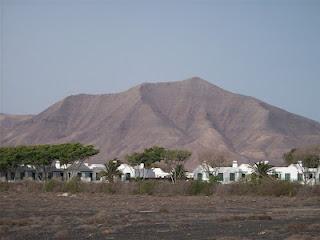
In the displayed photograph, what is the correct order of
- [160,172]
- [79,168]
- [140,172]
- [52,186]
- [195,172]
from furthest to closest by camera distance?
[160,172]
[140,172]
[79,168]
[195,172]
[52,186]

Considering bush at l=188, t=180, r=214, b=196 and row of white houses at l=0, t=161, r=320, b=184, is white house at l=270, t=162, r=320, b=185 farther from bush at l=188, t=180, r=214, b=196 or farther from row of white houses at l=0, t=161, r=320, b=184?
bush at l=188, t=180, r=214, b=196

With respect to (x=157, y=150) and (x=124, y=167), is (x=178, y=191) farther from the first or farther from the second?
(x=124, y=167)

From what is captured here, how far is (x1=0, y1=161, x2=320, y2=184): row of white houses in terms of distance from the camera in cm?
9181

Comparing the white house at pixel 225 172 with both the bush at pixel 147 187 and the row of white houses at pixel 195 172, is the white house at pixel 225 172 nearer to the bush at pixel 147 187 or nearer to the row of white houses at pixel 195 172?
the row of white houses at pixel 195 172

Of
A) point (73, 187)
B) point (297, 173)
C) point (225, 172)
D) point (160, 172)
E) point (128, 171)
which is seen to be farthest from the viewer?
point (160, 172)

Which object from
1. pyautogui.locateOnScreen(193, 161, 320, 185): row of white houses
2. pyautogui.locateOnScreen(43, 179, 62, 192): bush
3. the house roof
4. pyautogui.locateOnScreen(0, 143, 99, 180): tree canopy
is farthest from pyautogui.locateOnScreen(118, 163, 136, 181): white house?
pyautogui.locateOnScreen(43, 179, 62, 192): bush

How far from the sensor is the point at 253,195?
6141 cm

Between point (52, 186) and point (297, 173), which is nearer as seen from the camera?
point (52, 186)

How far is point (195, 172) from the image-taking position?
107188 mm

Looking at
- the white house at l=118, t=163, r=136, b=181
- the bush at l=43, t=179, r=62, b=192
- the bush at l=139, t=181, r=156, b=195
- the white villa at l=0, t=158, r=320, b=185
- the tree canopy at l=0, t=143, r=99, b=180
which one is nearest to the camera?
the bush at l=139, t=181, r=156, b=195

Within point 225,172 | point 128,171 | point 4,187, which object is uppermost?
point 128,171

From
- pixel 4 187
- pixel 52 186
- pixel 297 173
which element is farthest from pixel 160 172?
pixel 52 186

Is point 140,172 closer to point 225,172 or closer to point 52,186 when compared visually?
point 225,172

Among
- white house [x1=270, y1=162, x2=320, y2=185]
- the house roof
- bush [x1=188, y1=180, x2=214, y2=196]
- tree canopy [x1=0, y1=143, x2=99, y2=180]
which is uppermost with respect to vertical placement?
tree canopy [x1=0, y1=143, x2=99, y2=180]
